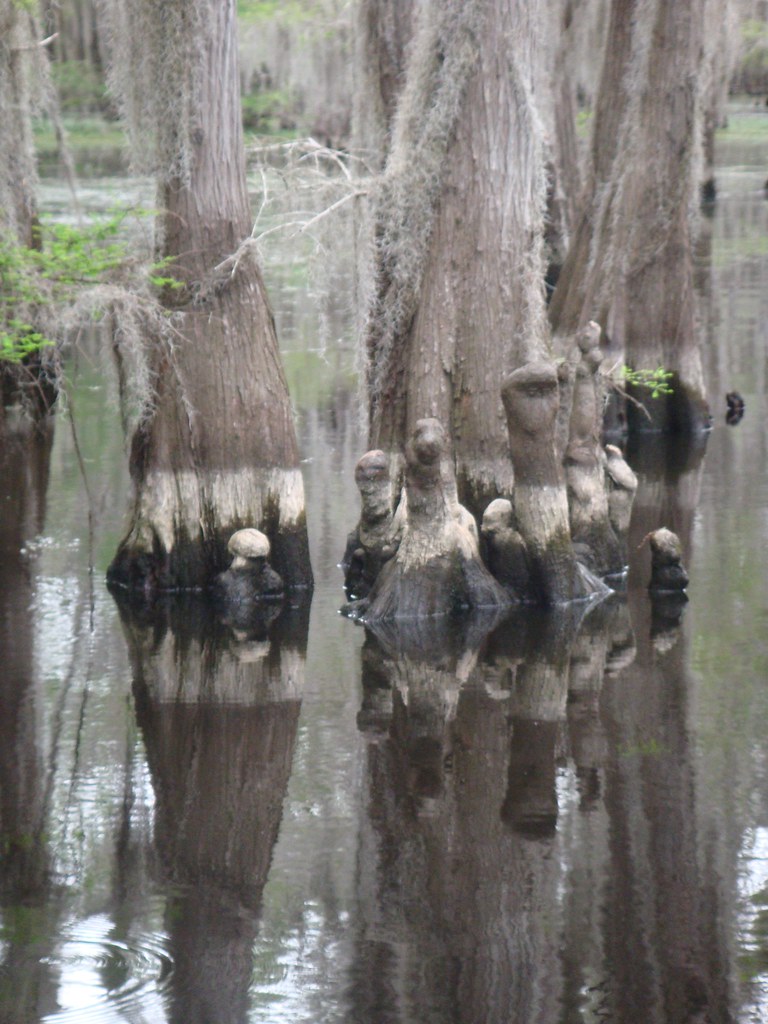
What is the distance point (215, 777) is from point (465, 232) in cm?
440

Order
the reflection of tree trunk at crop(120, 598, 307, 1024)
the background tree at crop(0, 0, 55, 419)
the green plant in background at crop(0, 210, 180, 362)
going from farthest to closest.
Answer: the background tree at crop(0, 0, 55, 419), the green plant in background at crop(0, 210, 180, 362), the reflection of tree trunk at crop(120, 598, 307, 1024)

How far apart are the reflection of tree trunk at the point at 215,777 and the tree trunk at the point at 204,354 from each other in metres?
0.62

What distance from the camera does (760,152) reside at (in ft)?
161

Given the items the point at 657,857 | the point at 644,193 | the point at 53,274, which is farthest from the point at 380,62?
the point at 657,857

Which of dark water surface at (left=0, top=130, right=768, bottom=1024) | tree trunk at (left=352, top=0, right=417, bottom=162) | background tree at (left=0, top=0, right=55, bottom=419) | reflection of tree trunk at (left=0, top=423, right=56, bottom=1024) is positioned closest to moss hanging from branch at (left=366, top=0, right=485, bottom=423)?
dark water surface at (left=0, top=130, right=768, bottom=1024)

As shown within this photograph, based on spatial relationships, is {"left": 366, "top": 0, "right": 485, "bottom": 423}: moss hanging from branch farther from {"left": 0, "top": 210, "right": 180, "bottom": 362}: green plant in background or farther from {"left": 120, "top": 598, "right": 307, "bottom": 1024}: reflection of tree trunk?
{"left": 120, "top": 598, "right": 307, "bottom": 1024}: reflection of tree trunk

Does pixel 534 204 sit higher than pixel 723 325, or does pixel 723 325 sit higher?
pixel 534 204

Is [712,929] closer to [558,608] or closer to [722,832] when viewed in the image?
[722,832]

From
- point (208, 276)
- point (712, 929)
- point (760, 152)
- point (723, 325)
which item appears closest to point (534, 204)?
point (208, 276)

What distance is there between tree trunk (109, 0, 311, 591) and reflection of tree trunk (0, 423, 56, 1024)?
3.60ft

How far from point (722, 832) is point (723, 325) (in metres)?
16.4

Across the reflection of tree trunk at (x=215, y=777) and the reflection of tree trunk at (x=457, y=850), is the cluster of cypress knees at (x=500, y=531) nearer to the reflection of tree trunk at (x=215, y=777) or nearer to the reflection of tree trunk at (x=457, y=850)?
the reflection of tree trunk at (x=215, y=777)

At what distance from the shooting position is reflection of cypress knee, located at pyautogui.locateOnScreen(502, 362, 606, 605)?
31.8 ft

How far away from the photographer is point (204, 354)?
33.2 ft
